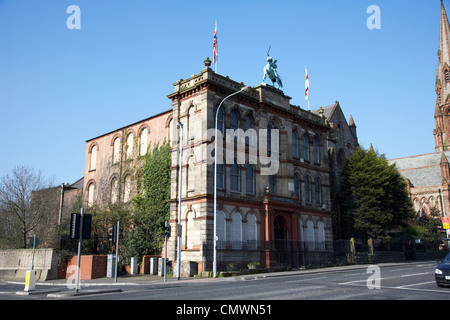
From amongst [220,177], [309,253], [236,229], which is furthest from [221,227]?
[309,253]

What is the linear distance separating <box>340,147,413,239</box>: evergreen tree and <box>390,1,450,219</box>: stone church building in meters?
11.7

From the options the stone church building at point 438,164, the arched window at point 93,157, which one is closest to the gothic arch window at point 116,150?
the arched window at point 93,157

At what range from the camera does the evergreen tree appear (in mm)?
43688

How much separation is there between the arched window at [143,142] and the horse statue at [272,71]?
12963mm

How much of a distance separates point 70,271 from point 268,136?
1993 cm

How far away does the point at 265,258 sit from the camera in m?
31.2

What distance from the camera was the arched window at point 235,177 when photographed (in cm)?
3184

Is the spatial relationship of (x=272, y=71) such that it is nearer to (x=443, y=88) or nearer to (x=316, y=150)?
(x=316, y=150)

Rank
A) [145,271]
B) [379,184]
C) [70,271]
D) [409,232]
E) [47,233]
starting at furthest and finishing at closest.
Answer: [409,232] → [379,184] → [47,233] → [145,271] → [70,271]

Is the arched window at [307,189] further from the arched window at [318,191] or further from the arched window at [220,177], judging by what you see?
the arched window at [220,177]

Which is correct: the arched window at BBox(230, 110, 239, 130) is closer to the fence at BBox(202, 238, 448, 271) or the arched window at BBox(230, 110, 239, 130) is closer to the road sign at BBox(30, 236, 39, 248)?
the fence at BBox(202, 238, 448, 271)

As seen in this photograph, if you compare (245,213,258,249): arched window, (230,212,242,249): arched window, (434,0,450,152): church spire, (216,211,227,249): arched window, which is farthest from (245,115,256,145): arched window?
(434,0,450,152): church spire
